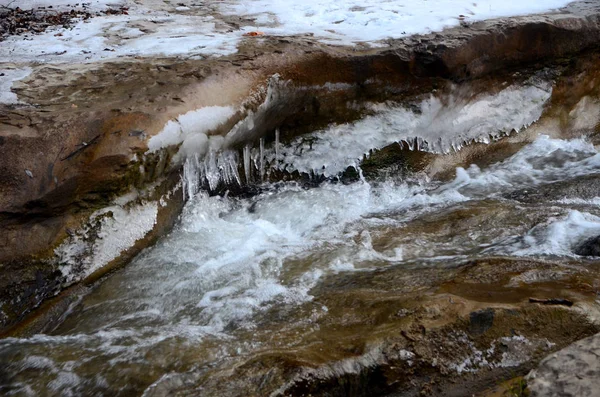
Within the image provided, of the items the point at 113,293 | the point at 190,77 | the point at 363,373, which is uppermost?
the point at 190,77

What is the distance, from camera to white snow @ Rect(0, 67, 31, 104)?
15.3ft

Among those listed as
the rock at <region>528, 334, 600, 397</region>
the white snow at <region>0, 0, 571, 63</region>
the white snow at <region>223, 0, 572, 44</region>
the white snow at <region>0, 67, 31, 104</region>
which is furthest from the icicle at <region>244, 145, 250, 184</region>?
the rock at <region>528, 334, 600, 397</region>

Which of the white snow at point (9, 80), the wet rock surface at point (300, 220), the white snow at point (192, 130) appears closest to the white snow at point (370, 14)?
the wet rock surface at point (300, 220)

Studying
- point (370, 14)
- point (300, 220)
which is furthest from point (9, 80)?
point (370, 14)

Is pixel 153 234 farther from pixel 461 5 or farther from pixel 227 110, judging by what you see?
pixel 461 5

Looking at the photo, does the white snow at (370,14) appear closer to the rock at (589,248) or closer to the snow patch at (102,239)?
the snow patch at (102,239)

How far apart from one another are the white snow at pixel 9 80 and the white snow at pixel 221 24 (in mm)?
391

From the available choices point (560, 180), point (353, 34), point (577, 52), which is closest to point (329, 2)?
point (353, 34)

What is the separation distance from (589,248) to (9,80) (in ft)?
15.3

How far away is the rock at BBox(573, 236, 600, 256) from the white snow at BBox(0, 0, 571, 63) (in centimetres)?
287

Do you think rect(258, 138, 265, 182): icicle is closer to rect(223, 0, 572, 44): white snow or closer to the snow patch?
the snow patch

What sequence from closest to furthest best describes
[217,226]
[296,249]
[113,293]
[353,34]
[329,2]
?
[113,293], [296,249], [217,226], [353,34], [329,2]

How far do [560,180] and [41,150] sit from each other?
172 inches

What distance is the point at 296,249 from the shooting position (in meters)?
4.46
